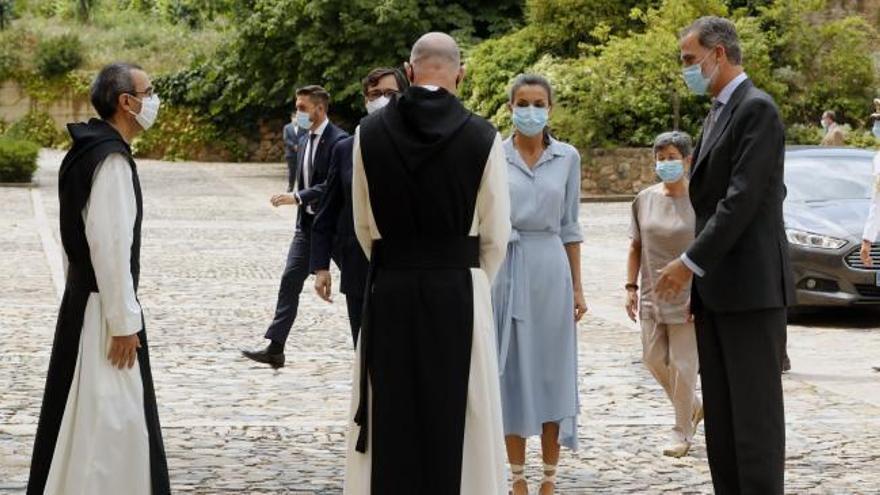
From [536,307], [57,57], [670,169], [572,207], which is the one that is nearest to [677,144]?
[670,169]

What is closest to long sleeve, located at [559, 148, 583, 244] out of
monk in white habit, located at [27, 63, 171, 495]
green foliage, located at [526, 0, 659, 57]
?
monk in white habit, located at [27, 63, 171, 495]

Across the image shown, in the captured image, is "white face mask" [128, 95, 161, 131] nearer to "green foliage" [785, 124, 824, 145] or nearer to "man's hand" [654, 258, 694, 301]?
"man's hand" [654, 258, 694, 301]

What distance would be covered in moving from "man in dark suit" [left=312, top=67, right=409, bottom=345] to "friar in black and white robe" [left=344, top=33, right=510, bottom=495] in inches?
103

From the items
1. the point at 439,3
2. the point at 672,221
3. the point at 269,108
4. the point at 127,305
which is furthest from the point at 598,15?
the point at 127,305

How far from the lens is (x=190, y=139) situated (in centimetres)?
4944

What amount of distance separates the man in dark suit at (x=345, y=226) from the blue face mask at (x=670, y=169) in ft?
4.52

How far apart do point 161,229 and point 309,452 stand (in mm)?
16051

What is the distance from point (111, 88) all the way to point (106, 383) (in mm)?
1088

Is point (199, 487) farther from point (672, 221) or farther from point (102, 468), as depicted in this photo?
point (672, 221)

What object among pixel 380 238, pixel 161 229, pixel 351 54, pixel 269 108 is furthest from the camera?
pixel 269 108

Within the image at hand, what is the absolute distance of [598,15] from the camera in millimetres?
35656

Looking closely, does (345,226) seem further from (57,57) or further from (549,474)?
(57,57)

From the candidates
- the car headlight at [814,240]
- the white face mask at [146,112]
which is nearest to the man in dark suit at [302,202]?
the white face mask at [146,112]

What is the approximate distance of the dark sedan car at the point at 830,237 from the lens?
13.9m
